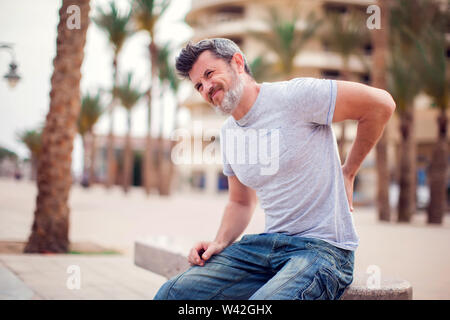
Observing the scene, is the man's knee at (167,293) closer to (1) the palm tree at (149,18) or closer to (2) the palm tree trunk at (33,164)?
(1) the palm tree at (149,18)

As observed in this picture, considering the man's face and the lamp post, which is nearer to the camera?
the man's face

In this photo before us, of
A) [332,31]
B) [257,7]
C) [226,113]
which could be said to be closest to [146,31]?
[332,31]

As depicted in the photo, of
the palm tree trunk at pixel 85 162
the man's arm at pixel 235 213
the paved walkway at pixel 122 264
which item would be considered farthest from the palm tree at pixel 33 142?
the man's arm at pixel 235 213

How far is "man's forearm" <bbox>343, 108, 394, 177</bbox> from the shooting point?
2.50 meters

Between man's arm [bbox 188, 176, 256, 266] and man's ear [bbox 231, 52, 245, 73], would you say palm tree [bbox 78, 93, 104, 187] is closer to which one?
man's arm [bbox 188, 176, 256, 266]

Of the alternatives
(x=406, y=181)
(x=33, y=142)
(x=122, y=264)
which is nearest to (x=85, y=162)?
(x=33, y=142)

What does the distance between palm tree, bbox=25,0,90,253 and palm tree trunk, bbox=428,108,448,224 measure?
13834mm

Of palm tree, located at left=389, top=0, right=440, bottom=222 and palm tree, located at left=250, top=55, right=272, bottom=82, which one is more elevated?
palm tree, located at left=250, top=55, right=272, bottom=82

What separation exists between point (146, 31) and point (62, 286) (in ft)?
87.4

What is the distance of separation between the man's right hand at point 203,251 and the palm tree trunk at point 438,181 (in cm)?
1652

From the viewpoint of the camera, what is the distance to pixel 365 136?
8.56 feet

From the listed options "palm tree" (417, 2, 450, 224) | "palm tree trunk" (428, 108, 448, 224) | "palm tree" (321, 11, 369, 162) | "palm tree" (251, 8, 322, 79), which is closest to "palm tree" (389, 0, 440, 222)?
"palm tree" (417, 2, 450, 224)

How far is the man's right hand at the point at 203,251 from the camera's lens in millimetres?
2619
